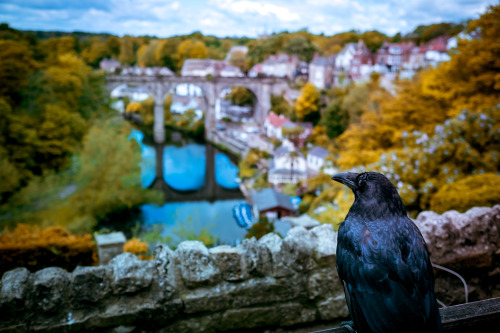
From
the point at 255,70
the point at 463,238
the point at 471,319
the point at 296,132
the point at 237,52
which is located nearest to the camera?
the point at 471,319

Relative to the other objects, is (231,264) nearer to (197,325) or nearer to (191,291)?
(191,291)

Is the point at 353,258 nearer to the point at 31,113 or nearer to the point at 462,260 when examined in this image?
the point at 462,260

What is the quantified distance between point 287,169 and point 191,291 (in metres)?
22.2

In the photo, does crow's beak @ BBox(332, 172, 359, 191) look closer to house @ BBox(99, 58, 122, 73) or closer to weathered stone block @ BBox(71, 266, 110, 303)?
weathered stone block @ BBox(71, 266, 110, 303)

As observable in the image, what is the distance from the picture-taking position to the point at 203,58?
201ft

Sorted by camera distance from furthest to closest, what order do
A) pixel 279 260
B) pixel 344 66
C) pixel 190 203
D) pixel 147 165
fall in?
pixel 344 66
pixel 147 165
pixel 190 203
pixel 279 260

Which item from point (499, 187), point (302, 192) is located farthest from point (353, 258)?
point (302, 192)

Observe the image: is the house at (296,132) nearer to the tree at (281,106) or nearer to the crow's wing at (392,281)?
the tree at (281,106)

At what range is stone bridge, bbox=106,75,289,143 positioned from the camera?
39.5 meters

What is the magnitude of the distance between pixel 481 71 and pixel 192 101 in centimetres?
4282

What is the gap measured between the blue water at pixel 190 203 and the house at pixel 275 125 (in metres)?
4.39

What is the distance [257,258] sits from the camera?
2828 millimetres

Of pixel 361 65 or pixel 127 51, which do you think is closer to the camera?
pixel 361 65

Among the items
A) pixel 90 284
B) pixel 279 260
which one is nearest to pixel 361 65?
pixel 279 260
